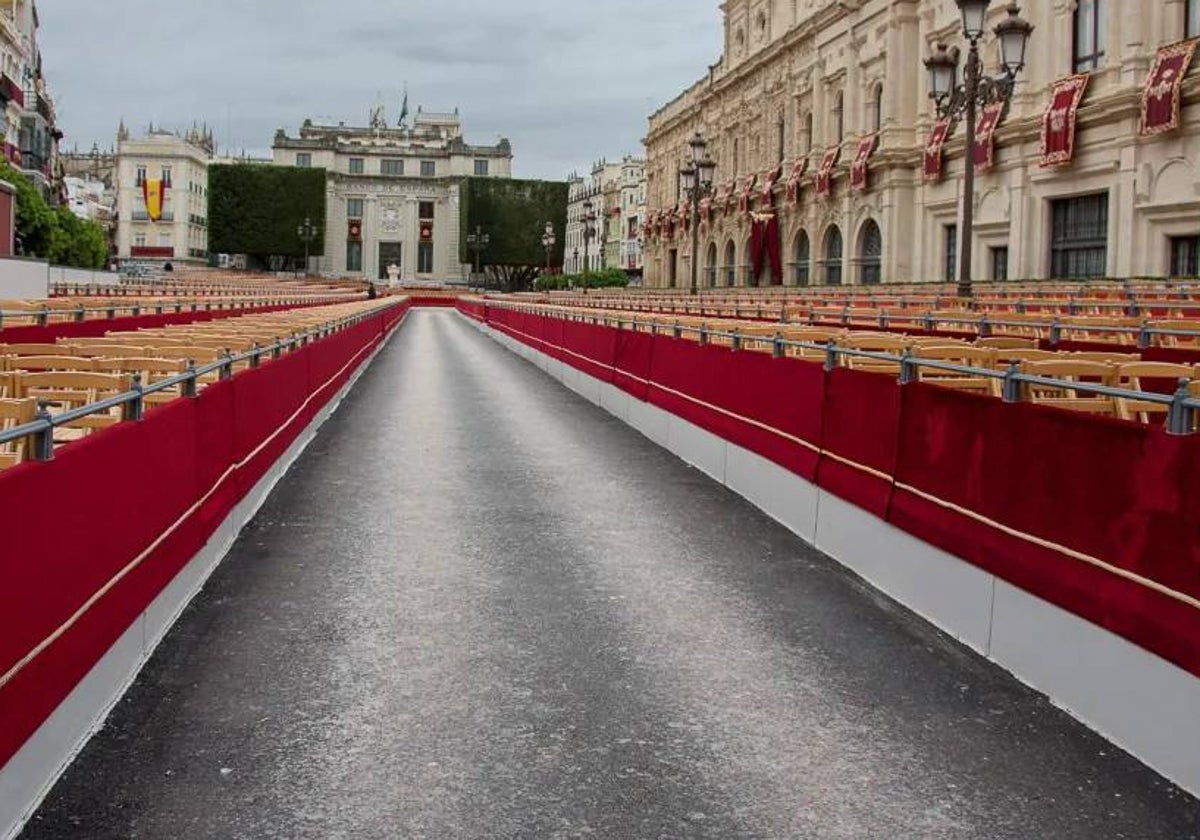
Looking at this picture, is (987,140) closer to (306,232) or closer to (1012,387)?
(1012,387)

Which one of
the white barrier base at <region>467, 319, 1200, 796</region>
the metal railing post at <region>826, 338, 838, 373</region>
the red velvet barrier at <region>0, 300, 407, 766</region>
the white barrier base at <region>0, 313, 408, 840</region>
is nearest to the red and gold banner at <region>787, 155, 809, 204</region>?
the white barrier base at <region>467, 319, 1200, 796</region>

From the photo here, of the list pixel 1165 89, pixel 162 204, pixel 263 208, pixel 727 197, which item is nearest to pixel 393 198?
pixel 263 208

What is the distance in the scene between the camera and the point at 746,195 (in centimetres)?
8244

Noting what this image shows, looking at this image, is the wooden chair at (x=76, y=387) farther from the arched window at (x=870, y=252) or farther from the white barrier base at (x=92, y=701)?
the arched window at (x=870, y=252)

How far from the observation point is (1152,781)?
5.33 meters

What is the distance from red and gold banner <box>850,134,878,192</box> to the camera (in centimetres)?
6162

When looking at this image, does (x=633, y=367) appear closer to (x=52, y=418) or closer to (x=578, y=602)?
(x=578, y=602)

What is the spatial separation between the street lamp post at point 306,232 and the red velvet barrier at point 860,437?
14517 cm

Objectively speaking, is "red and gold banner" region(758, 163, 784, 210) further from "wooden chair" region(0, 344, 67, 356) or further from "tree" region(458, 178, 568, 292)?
"tree" region(458, 178, 568, 292)

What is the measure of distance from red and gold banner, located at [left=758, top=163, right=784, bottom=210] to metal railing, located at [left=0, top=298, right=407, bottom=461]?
208 ft

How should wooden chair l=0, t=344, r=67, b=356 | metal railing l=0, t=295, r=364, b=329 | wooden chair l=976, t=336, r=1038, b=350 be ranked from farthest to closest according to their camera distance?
1. metal railing l=0, t=295, r=364, b=329
2. wooden chair l=976, t=336, r=1038, b=350
3. wooden chair l=0, t=344, r=67, b=356

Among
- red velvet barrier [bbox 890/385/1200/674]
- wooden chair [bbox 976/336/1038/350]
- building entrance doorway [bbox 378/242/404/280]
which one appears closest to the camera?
red velvet barrier [bbox 890/385/1200/674]

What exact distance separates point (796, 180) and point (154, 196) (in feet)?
369

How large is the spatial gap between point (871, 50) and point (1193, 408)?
62304 millimetres
